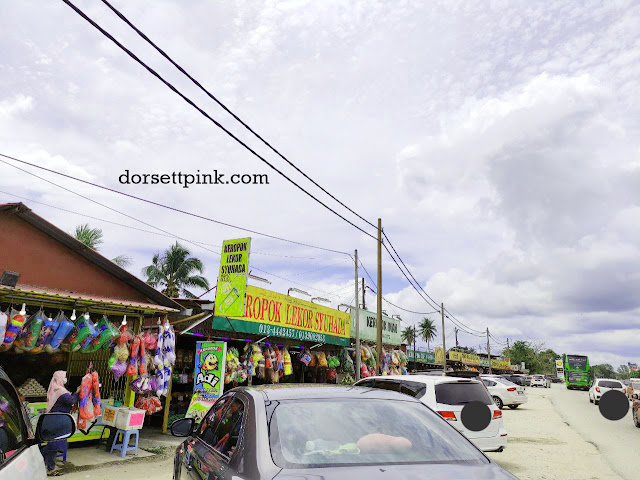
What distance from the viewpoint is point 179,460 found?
4.28 m

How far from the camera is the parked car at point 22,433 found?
274cm

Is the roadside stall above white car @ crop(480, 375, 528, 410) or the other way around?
above

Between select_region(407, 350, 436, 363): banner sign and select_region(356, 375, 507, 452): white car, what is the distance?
114 ft

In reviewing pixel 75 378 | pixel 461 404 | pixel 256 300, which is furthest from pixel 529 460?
pixel 75 378

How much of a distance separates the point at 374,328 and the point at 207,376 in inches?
481

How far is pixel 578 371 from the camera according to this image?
52969 mm

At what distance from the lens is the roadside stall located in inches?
349

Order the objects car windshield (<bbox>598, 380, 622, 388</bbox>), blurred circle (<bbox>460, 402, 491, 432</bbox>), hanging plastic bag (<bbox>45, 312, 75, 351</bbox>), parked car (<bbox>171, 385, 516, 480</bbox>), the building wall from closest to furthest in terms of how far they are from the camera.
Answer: parked car (<bbox>171, 385, 516, 480</bbox>) → blurred circle (<bbox>460, 402, 491, 432</bbox>) → hanging plastic bag (<bbox>45, 312, 75, 351</bbox>) → the building wall → car windshield (<bbox>598, 380, 622, 388</bbox>)

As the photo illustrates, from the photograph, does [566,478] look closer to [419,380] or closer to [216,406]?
[419,380]

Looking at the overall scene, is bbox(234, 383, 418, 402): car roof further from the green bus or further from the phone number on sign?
the green bus

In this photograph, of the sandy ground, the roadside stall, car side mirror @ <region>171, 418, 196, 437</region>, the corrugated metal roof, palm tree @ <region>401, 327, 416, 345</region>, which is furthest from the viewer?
palm tree @ <region>401, 327, 416, 345</region>

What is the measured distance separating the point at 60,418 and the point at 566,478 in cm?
835

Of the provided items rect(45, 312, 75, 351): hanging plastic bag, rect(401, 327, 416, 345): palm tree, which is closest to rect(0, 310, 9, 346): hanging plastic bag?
rect(45, 312, 75, 351): hanging plastic bag

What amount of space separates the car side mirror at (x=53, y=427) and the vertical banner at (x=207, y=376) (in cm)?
862
